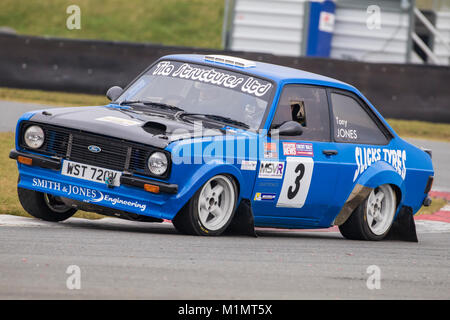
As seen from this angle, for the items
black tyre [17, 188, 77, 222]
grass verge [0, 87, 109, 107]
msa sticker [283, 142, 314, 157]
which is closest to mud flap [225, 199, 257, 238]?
msa sticker [283, 142, 314, 157]

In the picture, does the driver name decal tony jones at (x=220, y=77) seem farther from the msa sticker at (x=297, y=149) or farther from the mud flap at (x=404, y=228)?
the mud flap at (x=404, y=228)

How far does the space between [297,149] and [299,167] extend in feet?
0.53

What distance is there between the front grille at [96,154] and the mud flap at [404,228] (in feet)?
10.3

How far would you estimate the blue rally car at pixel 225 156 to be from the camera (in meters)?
7.45

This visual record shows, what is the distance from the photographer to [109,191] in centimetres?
749

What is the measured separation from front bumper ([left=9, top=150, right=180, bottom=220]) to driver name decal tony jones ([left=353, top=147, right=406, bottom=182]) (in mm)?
2258

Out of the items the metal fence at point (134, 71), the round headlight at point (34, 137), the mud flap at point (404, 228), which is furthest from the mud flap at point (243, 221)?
the metal fence at point (134, 71)

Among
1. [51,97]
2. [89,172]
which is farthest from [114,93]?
[51,97]

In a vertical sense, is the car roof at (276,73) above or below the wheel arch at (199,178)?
above

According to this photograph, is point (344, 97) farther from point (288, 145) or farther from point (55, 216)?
point (55, 216)

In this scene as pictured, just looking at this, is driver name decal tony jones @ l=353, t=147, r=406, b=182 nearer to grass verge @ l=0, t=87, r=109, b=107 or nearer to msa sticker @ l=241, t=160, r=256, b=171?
msa sticker @ l=241, t=160, r=256, b=171

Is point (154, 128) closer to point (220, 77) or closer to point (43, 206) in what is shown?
point (220, 77)

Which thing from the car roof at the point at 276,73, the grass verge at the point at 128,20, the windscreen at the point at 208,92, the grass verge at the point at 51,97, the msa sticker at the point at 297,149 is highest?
the car roof at the point at 276,73

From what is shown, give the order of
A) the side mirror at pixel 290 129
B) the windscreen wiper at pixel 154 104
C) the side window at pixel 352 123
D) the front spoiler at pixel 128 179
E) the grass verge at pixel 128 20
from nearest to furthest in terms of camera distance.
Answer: the front spoiler at pixel 128 179
the side mirror at pixel 290 129
the windscreen wiper at pixel 154 104
the side window at pixel 352 123
the grass verge at pixel 128 20
